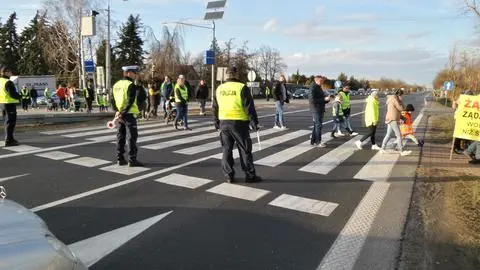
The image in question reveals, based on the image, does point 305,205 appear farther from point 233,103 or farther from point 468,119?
point 468,119

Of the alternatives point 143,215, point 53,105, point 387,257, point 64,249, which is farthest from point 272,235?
point 53,105

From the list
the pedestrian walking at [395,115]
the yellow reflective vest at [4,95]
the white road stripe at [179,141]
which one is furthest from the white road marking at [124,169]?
the pedestrian walking at [395,115]

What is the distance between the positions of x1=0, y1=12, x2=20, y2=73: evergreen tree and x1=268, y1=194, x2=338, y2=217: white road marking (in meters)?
84.2

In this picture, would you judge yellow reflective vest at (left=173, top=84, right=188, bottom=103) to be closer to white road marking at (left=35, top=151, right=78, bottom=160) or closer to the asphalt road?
the asphalt road

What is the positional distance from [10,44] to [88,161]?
85.2 meters

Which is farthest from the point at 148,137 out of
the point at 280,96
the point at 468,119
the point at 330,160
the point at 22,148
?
the point at 468,119

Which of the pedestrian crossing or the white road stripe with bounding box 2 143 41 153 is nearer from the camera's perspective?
the pedestrian crossing

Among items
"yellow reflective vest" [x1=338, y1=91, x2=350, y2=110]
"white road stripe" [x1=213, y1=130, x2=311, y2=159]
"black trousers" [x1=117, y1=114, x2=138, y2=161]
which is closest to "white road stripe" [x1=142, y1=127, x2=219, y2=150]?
"white road stripe" [x1=213, y1=130, x2=311, y2=159]

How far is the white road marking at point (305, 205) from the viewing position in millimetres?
6559

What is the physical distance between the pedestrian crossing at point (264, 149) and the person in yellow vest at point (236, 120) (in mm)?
1756

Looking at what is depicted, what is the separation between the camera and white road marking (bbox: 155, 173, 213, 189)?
789 cm

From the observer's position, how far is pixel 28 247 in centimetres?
252

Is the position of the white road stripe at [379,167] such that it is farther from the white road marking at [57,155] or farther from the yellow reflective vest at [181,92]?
the yellow reflective vest at [181,92]

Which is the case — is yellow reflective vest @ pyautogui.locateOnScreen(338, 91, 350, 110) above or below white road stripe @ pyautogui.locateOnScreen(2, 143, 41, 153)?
above
